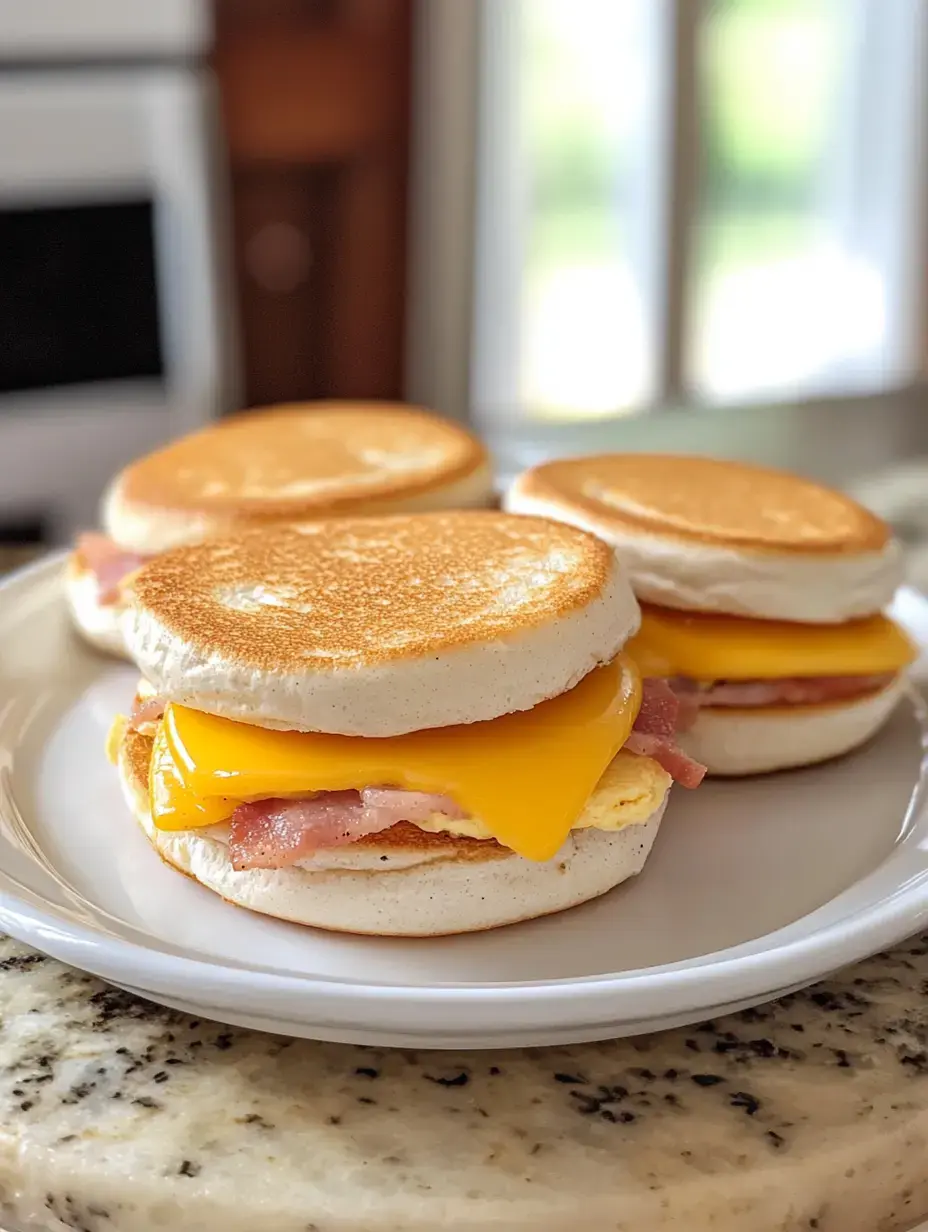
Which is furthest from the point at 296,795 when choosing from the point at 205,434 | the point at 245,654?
the point at 205,434

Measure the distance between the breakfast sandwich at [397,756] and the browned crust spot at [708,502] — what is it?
260 mm

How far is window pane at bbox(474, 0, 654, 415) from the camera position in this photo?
409 centimetres

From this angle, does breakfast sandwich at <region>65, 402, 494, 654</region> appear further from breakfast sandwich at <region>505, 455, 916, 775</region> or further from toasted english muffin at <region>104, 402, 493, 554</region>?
breakfast sandwich at <region>505, 455, 916, 775</region>

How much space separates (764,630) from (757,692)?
0.06 m

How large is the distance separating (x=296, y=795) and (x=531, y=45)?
11.7 feet

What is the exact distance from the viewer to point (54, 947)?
0.93 m

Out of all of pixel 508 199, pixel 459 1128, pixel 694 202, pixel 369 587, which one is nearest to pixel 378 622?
pixel 369 587

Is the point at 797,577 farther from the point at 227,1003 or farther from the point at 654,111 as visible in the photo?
the point at 654,111

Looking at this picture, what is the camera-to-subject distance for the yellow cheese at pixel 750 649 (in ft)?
4.43

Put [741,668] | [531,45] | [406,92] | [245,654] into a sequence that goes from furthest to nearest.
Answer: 1. [531,45]
2. [406,92]
3. [741,668]
4. [245,654]

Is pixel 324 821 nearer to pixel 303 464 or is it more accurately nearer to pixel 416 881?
pixel 416 881

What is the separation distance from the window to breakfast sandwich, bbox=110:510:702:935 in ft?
9.49

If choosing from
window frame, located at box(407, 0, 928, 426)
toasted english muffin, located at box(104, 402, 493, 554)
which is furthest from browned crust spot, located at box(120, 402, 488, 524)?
window frame, located at box(407, 0, 928, 426)

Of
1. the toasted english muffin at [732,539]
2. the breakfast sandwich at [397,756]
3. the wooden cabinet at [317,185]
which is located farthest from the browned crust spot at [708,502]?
the wooden cabinet at [317,185]
